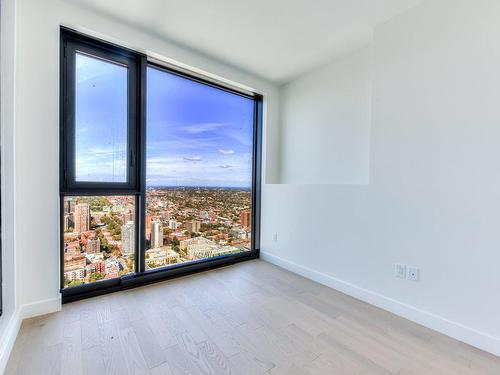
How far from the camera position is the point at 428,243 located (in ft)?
6.06

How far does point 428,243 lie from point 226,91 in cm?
275

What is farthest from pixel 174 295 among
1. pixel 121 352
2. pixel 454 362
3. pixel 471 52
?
pixel 471 52

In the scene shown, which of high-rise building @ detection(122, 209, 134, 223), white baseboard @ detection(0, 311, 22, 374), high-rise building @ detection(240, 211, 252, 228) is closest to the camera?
white baseboard @ detection(0, 311, 22, 374)

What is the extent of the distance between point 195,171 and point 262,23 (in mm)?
1691

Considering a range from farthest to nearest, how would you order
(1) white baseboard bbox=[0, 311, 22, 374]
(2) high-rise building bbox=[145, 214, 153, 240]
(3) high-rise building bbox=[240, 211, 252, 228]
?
1. (3) high-rise building bbox=[240, 211, 252, 228]
2. (2) high-rise building bbox=[145, 214, 153, 240]
3. (1) white baseboard bbox=[0, 311, 22, 374]

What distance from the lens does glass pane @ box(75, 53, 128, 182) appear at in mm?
2104

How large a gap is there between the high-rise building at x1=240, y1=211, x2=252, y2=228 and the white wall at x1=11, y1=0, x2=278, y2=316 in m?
2.08

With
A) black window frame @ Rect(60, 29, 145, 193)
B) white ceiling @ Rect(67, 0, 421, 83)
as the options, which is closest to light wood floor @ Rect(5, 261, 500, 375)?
black window frame @ Rect(60, 29, 145, 193)

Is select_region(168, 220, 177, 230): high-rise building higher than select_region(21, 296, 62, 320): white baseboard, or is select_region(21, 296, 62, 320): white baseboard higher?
select_region(168, 220, 177, 230): high-rise building

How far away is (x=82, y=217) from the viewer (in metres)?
2.15

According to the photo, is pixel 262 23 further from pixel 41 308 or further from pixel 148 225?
pixel 41 308

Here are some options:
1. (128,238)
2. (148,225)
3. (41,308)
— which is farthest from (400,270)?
(41,308)

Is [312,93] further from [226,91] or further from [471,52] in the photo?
[471,52]

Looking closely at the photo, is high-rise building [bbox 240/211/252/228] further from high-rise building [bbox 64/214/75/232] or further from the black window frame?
high-rise building [bbox 64/214/75/232]
